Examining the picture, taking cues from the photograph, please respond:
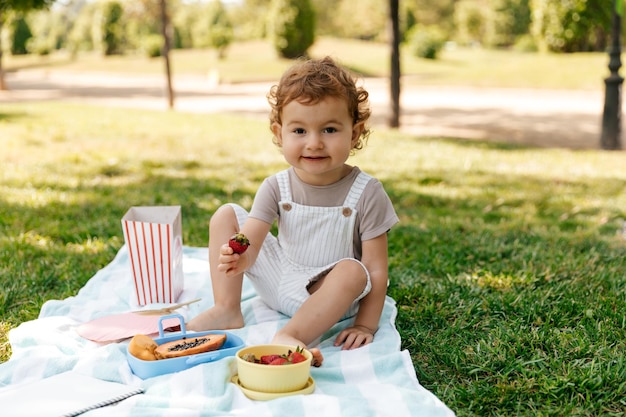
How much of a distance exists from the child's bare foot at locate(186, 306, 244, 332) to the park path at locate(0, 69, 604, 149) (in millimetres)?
6192

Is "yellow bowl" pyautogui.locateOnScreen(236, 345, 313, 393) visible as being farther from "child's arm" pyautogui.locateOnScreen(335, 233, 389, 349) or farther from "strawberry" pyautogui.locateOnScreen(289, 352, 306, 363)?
"child's arm" pyautogui.locateOnScreen(335, 233, 389, 349)

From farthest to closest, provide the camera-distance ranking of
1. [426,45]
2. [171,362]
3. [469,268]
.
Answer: [426,45], [469,268], [171,362]

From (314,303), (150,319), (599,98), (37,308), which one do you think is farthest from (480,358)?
(599,98)

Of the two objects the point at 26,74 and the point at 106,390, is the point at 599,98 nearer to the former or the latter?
the point at 106,390

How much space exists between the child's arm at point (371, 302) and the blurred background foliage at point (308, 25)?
37.8ft

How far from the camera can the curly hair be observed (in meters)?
2.30

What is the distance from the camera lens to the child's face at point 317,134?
231cm

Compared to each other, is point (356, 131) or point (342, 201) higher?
point (356, 131)

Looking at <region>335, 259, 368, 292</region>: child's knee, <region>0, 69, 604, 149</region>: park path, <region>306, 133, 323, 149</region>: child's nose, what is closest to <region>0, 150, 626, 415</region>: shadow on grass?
<region>335, 259, 368, 292</region>: child's knee

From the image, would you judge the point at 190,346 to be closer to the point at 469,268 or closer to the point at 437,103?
the point at 469,268

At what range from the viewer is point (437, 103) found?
12688mm

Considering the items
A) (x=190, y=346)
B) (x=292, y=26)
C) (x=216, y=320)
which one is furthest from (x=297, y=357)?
(x=292, y=26)

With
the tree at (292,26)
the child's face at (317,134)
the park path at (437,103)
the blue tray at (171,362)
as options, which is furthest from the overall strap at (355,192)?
the tree at (292,26)

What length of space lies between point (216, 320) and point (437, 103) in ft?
35.4
